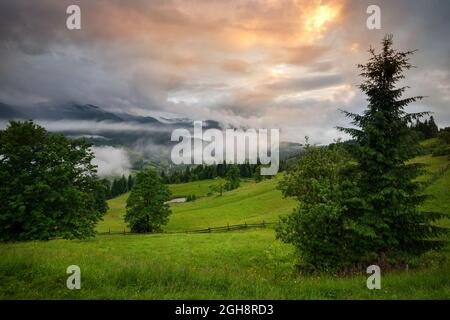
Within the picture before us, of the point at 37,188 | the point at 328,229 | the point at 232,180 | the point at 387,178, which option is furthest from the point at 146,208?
the point at 232,180

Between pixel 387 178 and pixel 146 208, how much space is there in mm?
50395

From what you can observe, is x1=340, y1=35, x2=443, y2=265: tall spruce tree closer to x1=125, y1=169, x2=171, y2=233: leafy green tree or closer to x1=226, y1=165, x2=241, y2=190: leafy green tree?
x1=125, y1=169, x2=171, y2=233: leafy green tree

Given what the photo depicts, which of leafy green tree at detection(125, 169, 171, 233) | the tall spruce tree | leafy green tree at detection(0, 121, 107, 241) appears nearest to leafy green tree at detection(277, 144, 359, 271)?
the tall spruce tree

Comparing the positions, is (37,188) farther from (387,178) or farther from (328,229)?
(387,178)

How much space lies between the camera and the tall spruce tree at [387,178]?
51.1ft

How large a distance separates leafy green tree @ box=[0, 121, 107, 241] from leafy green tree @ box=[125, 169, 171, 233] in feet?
79.1

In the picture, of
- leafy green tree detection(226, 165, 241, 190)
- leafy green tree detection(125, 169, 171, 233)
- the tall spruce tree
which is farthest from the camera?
leafy green tree detection(226, 165, 241, 190)

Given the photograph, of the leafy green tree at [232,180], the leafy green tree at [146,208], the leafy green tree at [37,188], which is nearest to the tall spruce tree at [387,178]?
the leafy green tree at [37,188]

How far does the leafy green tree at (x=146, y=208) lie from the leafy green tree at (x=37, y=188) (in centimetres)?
2412

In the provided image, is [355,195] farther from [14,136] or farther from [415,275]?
[14,136]

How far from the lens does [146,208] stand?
59938 mm

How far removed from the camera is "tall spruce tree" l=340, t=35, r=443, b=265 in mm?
15586
